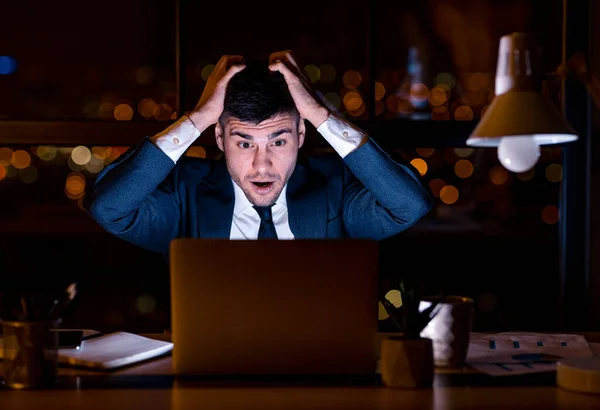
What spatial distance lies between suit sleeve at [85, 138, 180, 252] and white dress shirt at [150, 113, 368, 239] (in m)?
0.05

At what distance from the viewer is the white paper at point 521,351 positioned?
1307 millimetres

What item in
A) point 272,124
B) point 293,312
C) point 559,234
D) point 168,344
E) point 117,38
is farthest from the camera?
point 117,38

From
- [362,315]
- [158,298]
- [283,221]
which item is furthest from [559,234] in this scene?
[158,298]

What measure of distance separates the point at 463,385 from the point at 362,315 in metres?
0.22

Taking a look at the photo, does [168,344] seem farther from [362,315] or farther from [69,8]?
[69,8]

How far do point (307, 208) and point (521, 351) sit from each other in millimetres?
986

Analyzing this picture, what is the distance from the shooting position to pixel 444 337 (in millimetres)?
1322

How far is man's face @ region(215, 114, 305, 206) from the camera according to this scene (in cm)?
224

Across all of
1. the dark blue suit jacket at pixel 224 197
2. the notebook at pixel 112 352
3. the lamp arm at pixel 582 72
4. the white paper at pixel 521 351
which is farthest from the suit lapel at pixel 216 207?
the lamp arm at pixel 582 72

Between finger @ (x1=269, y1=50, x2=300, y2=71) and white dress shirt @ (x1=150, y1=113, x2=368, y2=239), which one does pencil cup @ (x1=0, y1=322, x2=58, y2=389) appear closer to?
white dress shirt @ (x1=150, y1=113, x2=368, y2=239)

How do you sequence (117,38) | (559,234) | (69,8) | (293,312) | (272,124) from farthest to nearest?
(117,38) → (69,8) → (559,234) → (272,124) → (293,312)

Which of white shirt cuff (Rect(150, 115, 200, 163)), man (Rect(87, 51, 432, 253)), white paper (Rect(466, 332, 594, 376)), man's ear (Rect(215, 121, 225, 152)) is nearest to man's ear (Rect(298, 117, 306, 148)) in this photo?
man (Rect(87, 51, 432, 253))

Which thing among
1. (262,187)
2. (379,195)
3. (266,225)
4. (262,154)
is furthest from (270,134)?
(379,195)

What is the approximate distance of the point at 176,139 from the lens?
6.79 ft
